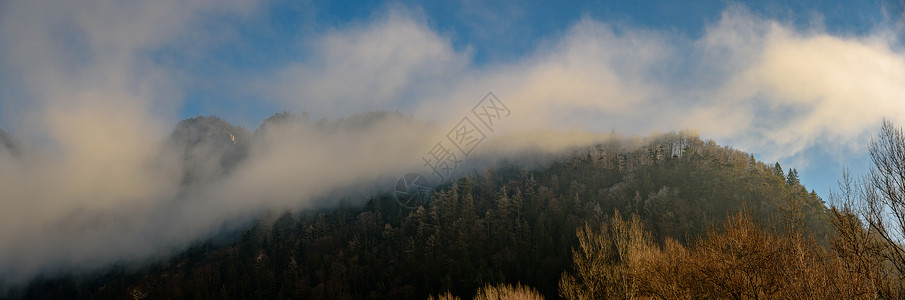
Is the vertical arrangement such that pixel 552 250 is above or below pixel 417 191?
below

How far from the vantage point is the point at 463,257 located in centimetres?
8938

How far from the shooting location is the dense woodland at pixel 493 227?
81875 mm

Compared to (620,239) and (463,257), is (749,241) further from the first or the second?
(463,257)

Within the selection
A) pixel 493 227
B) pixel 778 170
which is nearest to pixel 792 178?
pixel 778 170

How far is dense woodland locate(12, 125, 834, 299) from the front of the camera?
81.9 meters

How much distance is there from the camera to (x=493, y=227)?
10344 cm

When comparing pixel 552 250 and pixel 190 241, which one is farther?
pixel 190 241

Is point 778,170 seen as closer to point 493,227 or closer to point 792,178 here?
point 792,178

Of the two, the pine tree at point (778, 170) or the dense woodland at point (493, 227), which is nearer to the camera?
the dense woodland at point (493, 227)

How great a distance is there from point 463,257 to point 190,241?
549 ft

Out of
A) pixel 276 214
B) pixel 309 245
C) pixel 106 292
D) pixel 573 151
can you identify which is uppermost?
pixel 573 151

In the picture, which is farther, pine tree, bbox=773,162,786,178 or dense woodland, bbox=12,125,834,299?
pine tree, bbox=773,162,786,178

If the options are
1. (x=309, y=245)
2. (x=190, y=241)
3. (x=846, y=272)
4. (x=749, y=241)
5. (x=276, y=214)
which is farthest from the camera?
(x=190, y=241)

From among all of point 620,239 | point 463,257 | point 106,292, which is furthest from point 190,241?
point 620,239
